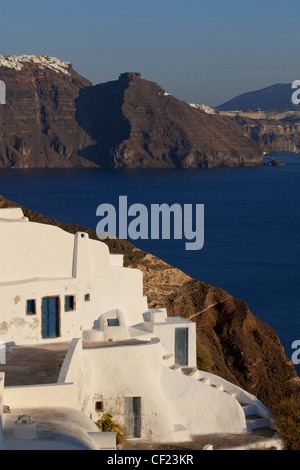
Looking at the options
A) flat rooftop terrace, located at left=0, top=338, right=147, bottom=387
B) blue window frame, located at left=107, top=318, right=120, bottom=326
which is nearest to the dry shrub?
flat rooftop terrace, located at left=0, top=338, right=147, bottom=387

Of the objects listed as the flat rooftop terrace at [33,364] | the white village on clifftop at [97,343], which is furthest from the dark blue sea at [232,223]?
the flat rooftop terrace at [33,364]

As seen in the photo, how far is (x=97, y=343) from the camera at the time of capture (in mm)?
19594

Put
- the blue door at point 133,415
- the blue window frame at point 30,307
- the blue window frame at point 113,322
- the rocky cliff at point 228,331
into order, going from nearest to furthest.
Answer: the blue door at point 133,415 → the blue window frame at point 30,307 → the blue window frame at point 113,322 → the rocky cliff at point 228,331

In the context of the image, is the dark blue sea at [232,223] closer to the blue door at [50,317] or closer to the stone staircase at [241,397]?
the stone staircase at [241,397]

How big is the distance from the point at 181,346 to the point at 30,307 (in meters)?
4.75

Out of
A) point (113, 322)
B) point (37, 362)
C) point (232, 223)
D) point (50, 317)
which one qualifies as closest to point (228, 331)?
point (113, 322)

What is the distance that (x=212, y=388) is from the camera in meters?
20.5

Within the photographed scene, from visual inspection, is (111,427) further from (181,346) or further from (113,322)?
(181,346)

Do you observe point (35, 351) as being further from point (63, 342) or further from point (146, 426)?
point (146, 426)

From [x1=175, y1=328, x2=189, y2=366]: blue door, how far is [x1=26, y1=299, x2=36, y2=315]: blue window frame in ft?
14.5

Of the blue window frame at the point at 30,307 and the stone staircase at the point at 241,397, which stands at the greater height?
the blue window frame at the point at 30,307

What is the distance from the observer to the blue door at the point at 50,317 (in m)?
19.5

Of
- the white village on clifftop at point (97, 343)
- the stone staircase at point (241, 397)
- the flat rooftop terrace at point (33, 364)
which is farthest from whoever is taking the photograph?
the stone staircase at point (241, 397)

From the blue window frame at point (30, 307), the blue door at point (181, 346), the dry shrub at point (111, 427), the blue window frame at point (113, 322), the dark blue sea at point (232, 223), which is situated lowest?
the dry shrub at point (111, 427)
